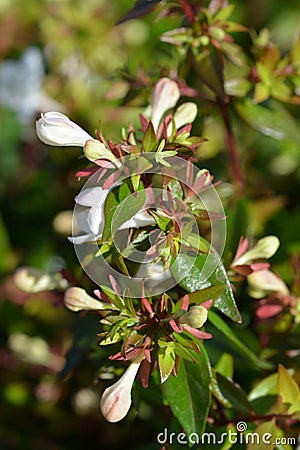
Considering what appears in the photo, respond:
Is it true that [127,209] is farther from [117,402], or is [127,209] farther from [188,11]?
[188,11]

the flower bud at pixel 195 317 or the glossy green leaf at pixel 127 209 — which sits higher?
the glossy green leaf at pixel 127 209

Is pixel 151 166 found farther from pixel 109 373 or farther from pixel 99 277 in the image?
pixel 109 373

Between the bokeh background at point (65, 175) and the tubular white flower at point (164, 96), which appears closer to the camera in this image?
the tubular white flower at point (164, 96)

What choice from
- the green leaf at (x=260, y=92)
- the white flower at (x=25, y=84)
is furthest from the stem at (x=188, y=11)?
the white flower at (x=25, y=84)

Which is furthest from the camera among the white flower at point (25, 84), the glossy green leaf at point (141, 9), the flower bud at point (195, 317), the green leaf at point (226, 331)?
the white flower at point (25, 84)

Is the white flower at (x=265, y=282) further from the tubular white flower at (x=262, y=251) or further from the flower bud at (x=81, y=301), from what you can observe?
the flower bud at (x=81, y=301)

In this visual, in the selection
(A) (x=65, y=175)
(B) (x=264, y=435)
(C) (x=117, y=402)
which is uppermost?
(C) (x=117, y=402)

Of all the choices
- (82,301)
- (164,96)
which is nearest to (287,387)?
(82,301)
